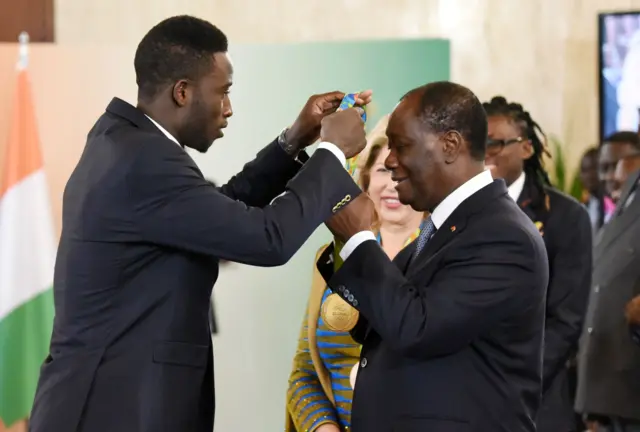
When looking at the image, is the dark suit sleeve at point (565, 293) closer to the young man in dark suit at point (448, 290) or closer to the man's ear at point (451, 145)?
the young man in dark suit at point (448, 290)

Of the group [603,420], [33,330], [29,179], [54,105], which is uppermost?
[54,105]

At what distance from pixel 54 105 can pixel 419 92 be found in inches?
90.1

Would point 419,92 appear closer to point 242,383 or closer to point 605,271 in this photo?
point 605,271

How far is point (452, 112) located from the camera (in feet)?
6.88

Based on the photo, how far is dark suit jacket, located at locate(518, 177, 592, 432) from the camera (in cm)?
352

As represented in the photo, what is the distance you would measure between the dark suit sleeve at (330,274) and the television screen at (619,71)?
396cm

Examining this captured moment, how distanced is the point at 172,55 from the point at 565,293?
76.0 inches

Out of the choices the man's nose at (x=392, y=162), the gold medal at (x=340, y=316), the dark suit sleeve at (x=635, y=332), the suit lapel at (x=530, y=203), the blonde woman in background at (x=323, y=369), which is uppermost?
the man's nose at (x=392, y=162)

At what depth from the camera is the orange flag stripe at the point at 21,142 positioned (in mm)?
3936

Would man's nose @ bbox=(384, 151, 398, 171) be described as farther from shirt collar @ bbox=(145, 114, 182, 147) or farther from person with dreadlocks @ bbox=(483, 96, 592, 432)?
person with dreadlocks @ bbox=(483, 96, 592, 432)

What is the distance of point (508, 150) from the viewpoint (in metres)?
3.88

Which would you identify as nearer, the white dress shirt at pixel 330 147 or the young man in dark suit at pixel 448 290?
the young man in dark suit at pixel 448 290

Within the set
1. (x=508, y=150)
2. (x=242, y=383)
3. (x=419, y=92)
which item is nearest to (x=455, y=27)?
(x=508, y=150)

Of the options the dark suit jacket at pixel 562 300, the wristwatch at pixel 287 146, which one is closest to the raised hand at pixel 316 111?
the wristwatch at pixel 287 146
